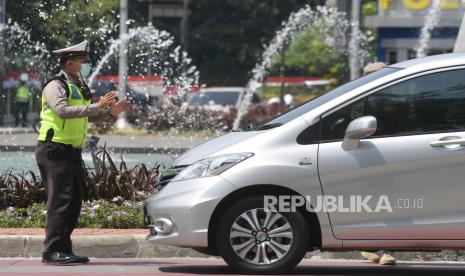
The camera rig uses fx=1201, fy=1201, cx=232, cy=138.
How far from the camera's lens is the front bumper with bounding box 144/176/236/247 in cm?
834

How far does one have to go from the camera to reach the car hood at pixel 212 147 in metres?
8.52

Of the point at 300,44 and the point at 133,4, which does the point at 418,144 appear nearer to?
the point at 300,44

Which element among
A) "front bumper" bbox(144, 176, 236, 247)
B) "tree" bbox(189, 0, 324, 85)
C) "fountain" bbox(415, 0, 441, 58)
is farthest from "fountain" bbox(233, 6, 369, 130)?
"front bumper" bbox(144, 176, 236, 247)

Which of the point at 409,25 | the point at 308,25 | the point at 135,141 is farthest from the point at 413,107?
the point at 308,25

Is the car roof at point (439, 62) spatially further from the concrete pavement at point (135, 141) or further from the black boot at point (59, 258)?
the concrete pavement at point (135, 141)

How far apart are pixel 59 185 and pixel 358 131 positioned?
2.45m

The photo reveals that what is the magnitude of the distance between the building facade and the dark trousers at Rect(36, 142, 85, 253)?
2659 cm

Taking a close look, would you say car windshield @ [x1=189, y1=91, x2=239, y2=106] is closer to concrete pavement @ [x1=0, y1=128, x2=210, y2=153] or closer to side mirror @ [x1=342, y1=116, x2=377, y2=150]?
concrete pavement @ [x1=0, y1=128, x2=210, y2=153]

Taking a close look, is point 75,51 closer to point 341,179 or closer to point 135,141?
point 341,179

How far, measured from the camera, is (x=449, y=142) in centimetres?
827

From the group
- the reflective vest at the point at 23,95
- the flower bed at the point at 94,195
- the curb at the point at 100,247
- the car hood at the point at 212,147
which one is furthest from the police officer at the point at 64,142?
the reflective vest at the point at 23,95

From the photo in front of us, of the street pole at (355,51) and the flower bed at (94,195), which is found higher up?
the street pole at (355,51)

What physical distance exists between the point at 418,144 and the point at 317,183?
748 millimetres

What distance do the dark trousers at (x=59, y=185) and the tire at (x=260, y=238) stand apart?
1.46m
